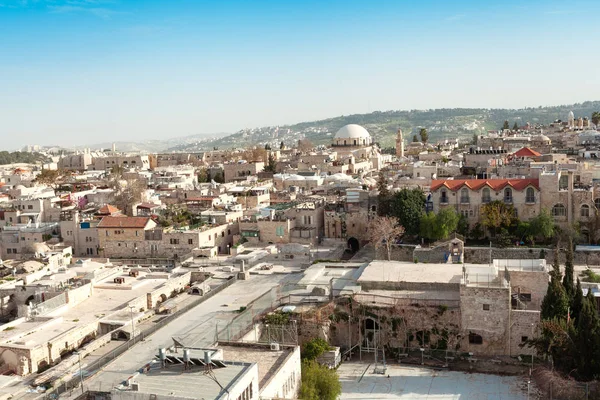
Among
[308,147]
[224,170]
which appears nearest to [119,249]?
[224,170]

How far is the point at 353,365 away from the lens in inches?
875

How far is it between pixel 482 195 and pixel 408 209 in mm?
4143

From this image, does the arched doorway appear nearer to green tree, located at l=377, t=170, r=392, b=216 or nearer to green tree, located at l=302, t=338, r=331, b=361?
green tree, located at l=377, t=170, r=392, b=216

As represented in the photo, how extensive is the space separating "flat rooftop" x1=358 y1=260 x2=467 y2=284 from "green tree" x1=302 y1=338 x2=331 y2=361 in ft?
12.5

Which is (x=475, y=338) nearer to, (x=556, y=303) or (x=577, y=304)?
(x=556, y=303)

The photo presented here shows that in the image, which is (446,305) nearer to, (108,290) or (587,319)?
(587,319)

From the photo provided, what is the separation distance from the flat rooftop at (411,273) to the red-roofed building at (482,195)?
8.46m

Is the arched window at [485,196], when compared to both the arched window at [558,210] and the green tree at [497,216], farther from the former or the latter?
the arched window at [558,210]

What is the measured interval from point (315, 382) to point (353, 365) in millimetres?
5052

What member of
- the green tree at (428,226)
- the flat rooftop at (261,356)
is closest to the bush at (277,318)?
the flat rooftop at (261,356)

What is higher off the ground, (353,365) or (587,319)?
(587,319)

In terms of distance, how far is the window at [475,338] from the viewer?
74.0 feet

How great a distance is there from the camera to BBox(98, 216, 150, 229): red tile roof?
128 ft

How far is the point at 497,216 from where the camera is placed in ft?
110
